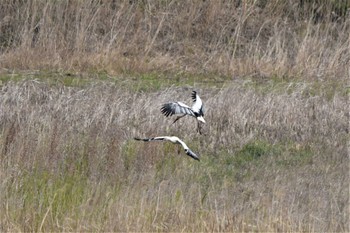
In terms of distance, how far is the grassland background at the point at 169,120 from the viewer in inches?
265

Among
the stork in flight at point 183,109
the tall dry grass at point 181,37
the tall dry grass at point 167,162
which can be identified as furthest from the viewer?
the tall dry grass at point 181,37

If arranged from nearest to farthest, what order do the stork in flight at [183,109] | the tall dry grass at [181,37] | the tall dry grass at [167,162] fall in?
1. the tall dry grass at [167,162]
2. the stork in flight at [183,109]
3. the tall dry grass at [181,37]

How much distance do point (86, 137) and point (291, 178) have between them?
192 cm

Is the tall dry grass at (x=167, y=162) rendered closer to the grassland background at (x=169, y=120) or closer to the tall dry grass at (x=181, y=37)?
the grassland background at (x=169, y=120)

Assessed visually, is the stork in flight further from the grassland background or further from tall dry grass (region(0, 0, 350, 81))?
tall dry grass (region(0, 0, 350, 81))

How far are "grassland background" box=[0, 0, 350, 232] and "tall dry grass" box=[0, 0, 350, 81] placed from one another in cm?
3

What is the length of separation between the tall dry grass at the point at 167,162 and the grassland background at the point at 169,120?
0.02m

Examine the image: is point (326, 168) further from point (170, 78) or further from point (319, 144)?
point (170, 78)

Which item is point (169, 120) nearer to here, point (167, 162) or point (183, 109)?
point (167, 162)

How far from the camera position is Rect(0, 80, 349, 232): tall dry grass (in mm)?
6645

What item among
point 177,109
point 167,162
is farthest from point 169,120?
point 177,109

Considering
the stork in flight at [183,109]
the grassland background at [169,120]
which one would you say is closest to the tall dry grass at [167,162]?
the grassland background at [169,120]

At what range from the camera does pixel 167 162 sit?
7.93 m

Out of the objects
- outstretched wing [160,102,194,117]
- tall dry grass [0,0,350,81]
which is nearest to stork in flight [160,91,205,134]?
outstretched wing [160,102,194,117]
